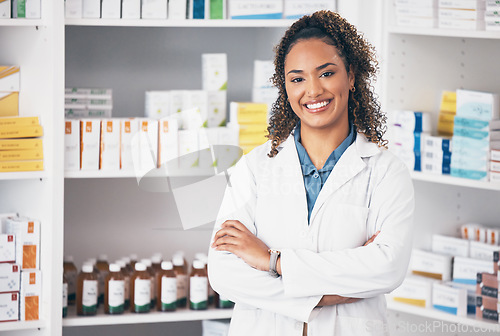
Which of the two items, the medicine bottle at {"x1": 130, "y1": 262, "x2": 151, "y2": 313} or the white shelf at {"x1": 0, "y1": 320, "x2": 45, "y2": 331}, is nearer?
the white shelf at {"x1": 0, "y1": 320, "x2": 45, "y2": 331}

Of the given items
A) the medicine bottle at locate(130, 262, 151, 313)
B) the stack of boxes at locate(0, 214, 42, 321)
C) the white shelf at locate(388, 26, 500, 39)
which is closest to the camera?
the white shelf at locate(388, 26, 500, 39)

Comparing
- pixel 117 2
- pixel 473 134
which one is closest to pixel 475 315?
pixel 473 134

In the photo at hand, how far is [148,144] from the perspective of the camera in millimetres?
2502

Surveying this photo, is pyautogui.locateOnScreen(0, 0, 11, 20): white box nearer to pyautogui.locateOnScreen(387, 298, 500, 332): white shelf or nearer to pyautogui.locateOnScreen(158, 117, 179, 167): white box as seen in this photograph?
pyautogui.locateOnScreen(158, 117, 179, 167): white box

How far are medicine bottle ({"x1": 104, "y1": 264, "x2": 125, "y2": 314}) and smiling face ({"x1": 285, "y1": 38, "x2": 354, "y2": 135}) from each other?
1083 mm

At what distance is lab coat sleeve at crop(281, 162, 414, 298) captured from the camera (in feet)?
5.55

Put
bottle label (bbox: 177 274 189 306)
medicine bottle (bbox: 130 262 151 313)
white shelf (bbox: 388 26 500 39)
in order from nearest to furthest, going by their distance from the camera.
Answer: white shelf (bbox: 388 26 500 39) < medicine bottle (bbox: 130 262 151 313) < bottle label (bbox: 177 274 189 306)

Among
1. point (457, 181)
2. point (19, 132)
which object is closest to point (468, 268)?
point (457, 181)

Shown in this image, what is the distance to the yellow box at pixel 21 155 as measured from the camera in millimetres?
2393

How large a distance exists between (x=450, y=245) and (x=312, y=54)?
3.93 feet

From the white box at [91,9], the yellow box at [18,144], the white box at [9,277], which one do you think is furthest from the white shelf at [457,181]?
the white box at [9,277]

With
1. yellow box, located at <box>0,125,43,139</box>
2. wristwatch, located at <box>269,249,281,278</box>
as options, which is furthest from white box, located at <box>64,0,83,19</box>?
wristwatch, located at <box>269,249,281,278</box>

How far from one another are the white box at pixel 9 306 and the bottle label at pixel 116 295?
0.34 meters

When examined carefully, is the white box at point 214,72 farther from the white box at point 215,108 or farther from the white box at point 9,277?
the white box at point 9,277
